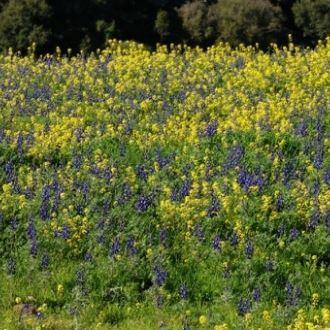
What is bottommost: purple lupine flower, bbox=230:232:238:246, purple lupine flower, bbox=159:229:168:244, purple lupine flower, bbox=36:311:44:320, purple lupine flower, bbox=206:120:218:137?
purple lupine flower, bbox=36:311:44:320

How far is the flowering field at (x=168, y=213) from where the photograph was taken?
657 centimetres

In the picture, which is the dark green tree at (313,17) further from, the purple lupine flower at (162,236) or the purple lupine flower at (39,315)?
the purple lupine flower at (39,315)

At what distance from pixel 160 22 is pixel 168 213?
22.4 m

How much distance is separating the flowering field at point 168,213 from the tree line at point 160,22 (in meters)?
15.5

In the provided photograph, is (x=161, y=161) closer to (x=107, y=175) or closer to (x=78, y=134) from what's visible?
(x=107, y=175)

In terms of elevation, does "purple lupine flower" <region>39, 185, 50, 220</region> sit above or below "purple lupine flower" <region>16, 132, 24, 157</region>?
below

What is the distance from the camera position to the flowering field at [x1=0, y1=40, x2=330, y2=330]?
657 centimetres

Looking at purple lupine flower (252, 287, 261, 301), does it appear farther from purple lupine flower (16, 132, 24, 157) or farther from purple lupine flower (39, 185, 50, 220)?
purple lupine flower (16, 132, 24, 157)

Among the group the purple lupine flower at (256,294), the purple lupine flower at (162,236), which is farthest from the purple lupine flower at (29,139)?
the purple lupine flower at (256,294)

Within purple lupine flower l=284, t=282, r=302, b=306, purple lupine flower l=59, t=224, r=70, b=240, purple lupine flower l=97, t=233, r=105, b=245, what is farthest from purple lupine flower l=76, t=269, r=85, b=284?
purple lupine flower l=284, t=282, r=302, b=306

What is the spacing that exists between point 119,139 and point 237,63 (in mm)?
3931

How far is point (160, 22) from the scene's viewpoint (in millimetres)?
29234

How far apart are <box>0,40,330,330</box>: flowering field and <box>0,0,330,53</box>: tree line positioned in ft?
50.8

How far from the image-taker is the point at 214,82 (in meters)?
12.2
